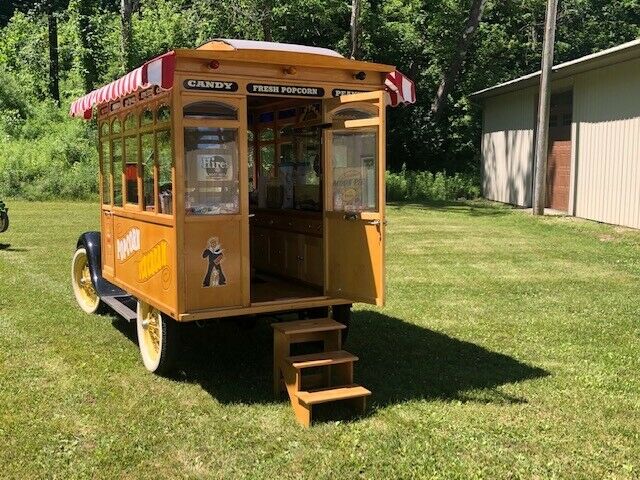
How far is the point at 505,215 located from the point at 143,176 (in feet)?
50.6

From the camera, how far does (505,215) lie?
19.9m

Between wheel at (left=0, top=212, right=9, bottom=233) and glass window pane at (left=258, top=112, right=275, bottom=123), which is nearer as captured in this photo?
glass window pane at (left=258, top=112, right=275, bottom=123)

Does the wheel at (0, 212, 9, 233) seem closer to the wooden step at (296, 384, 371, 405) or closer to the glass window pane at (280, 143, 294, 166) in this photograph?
the glass window pane at (280, 143, 294, 166)

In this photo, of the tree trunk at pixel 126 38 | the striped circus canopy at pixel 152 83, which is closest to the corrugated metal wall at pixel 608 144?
the striped circus canopy at pixel 152 83

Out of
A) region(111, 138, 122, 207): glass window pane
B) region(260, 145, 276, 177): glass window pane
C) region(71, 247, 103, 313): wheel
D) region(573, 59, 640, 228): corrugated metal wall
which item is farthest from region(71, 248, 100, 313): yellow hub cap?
region(573, 59, 640, 228): corrugated metal wall

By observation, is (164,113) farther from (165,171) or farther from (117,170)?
(117,170)

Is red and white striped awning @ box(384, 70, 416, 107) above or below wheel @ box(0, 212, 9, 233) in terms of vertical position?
above

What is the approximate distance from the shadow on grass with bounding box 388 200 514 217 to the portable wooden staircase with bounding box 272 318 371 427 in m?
15.2

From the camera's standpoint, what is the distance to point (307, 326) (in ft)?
18.1

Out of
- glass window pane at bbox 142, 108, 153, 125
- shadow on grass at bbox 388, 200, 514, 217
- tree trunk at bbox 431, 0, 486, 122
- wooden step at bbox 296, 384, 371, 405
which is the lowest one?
wooden step at bbox 296, 384, 371, 405

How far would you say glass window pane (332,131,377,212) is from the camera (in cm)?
572

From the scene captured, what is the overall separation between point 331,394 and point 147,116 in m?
2.83

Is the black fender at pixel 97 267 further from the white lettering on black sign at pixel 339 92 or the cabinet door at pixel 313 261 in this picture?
Answer: the white lettering on black sign at pixel 339 92

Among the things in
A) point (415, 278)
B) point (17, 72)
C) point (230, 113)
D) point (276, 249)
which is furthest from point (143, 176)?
point (17, 72)
